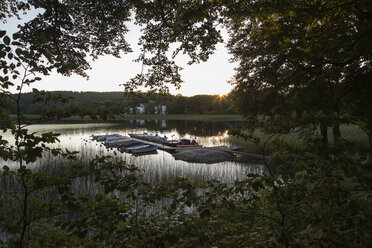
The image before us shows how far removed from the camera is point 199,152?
21938 millimetres

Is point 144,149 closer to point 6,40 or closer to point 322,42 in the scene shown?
point 322,42

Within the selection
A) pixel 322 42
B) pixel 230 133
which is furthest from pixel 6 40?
pixel 322 42

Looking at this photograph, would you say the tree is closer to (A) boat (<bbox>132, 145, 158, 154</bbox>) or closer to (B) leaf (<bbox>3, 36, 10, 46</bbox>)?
(B) leaf (<bbox>3, 36, 10, 46</bbox>)

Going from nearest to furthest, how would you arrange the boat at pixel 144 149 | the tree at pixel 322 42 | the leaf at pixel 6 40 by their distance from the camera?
the leaf at pixel 6 40, the tree at pixel 322 42, the boat at pixel 144 149

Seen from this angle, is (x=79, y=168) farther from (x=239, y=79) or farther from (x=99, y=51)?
(x=239, y=79)

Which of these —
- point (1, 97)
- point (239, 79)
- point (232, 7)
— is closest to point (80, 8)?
point (232, 7)

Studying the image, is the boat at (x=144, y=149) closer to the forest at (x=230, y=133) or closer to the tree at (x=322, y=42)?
the forest at (x=230, y=133)

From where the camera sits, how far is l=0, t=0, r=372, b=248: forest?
2135 millimetres

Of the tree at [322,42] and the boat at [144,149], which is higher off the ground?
the tree at [322,42]

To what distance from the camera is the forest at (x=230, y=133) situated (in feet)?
7.00

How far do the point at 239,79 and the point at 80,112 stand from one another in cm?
1653

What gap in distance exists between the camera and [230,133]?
2.20 metres

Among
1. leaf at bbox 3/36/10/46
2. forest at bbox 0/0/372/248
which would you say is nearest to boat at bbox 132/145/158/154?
forest at bbox 0/0/372/248

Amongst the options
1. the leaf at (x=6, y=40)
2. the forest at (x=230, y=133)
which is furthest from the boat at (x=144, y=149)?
the leaf at (x=6, y=40)
